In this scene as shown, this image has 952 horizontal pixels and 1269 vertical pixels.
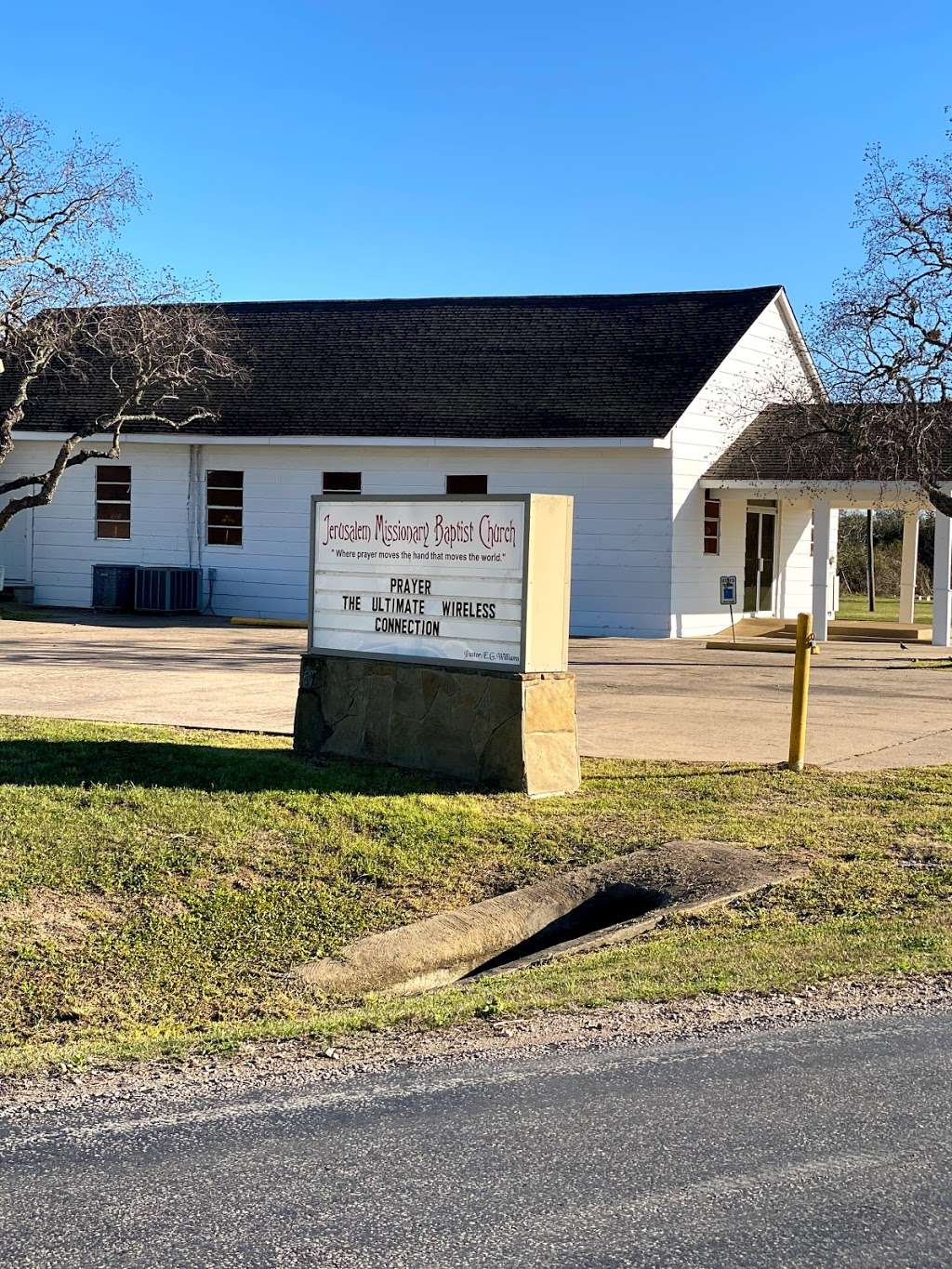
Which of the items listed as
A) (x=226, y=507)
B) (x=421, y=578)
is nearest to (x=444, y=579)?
(x=421, y=578)

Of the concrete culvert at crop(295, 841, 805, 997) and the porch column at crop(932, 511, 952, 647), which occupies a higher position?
the porch column at crop(932, 511, 952, 647)

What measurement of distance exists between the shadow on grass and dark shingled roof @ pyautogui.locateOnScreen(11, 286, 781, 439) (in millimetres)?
16607

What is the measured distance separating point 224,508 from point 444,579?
20186mm

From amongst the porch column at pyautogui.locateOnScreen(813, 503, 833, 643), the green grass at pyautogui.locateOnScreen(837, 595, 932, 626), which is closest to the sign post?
the porch column at pyautogui.locateOnScreen(813, 503, 833, 643)

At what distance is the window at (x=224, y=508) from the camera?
101 ft

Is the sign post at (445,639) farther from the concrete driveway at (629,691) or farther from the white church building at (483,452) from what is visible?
the white church building at (483,452)

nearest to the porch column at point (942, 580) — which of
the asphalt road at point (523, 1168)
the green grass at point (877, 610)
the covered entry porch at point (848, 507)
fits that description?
the covered entry porch at point (848, 507)

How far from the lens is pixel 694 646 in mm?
26266

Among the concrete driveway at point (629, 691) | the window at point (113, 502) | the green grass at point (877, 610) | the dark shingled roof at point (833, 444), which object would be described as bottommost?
the concrete driveway at point (629, 691)

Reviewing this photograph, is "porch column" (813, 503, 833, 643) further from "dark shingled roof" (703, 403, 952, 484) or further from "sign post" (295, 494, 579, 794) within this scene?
"sign post" (295, 494, 579, 794)

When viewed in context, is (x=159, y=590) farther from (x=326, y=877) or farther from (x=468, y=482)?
(x=326, y=877)

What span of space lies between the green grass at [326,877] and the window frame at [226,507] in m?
18.4

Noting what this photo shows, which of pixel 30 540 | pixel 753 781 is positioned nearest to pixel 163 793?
pixel 753 781

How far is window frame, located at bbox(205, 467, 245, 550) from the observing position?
30.7m
